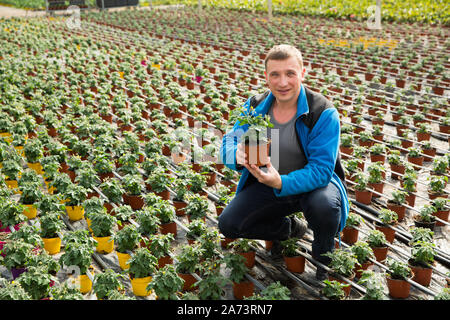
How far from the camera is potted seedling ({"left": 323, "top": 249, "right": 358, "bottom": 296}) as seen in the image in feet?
10.9

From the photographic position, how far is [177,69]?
1062 centimetres

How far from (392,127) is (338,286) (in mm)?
4464

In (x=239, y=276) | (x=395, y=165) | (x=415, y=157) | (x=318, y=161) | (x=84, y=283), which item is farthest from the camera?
(x=415, y=157)

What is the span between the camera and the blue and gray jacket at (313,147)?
10.5 ft

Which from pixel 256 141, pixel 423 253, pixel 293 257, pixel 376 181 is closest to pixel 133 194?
pixel 293 257

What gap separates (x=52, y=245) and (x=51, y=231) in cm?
12

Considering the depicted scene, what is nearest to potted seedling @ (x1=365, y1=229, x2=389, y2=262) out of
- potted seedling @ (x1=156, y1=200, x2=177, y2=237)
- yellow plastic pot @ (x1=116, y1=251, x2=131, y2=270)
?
potted seedling @ (x1=156, y1=200, x2=177, y2=237)

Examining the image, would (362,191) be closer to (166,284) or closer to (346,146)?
(346,146)

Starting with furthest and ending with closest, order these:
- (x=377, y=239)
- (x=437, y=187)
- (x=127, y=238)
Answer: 1. (x=437, y=187)
2. (x=377, y=239)
3. (x=127, y=238)

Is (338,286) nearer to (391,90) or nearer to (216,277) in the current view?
(216,277)

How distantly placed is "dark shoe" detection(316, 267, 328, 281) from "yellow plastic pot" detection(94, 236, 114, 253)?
1.73m

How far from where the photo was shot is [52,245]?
3.94 metres

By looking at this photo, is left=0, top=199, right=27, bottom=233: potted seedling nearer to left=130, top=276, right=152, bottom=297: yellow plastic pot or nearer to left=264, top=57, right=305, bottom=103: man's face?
left=130, top=276, right=152, bottom=297: yellow plastic pot

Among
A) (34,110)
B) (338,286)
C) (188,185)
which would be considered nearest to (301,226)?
(338,286)
